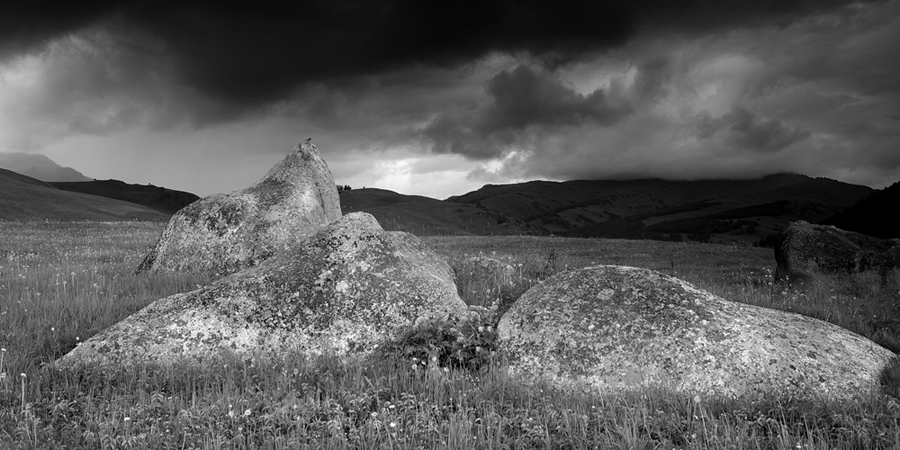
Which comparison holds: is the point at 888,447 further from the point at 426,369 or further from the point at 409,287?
the point at 409,287

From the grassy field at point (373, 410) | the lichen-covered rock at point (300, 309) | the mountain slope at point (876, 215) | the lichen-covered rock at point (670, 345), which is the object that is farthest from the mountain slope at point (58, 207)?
the mountain slope at point (876, 215)

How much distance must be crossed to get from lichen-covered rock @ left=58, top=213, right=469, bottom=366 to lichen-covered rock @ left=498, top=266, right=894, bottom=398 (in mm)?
1420

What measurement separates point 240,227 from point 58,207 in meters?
104

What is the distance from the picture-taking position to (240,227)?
14242 millimetres

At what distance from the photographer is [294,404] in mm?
4891

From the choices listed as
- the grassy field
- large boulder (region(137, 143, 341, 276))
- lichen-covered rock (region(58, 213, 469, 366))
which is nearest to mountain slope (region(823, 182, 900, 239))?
large boulder (region(137, 143, 341, 276))

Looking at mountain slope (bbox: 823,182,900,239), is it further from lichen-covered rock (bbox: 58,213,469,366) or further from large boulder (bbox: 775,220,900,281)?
lichen-covered rock (bbox: 58,213,469,366)

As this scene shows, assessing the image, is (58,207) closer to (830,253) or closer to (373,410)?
(373,410)

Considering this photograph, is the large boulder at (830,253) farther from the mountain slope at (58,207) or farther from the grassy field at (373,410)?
the mountain slope at (58,207)

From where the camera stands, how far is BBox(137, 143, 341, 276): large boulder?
13.8m

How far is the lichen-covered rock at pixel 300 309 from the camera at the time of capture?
6746mm

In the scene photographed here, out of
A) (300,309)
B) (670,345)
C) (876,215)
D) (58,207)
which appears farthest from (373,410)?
(876,215)

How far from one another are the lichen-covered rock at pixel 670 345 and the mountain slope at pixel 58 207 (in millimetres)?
89054

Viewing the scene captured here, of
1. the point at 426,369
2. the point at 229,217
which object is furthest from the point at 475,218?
the point at 426,369
